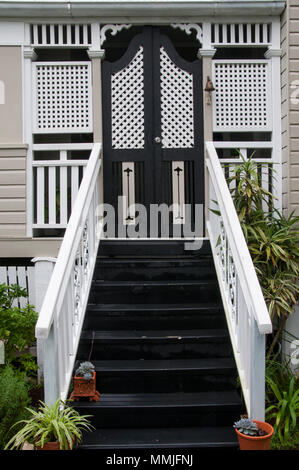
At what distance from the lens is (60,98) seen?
17.3 ft

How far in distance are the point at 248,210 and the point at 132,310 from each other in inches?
62.7

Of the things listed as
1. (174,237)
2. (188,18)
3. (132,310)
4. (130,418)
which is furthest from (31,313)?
(188,18)

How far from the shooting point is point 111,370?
3.65 meters

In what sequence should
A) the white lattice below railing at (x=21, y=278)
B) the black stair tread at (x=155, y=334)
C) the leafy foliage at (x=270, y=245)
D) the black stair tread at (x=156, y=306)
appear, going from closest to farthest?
the black stair tread at (x=155, y=334), the black stair tread at (x=156, y=306), the leafy foliage at (x=270, y=245), the white lattice below railing at (x=21, y=278)

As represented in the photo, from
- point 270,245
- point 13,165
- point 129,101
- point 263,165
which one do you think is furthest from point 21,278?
point 263,165

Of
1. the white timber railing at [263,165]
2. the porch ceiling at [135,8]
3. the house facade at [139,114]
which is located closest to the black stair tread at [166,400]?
the house facade at [139,114]

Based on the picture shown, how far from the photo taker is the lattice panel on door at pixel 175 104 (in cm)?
534

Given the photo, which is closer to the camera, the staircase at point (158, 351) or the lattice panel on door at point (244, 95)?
the staircase at point (158, 351)

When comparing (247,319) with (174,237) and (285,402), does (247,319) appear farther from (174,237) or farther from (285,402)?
(174,237)

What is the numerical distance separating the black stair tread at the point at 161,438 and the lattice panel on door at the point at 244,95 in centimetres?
333

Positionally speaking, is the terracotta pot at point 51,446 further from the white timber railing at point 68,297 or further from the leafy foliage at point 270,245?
the leafy foliage at point 270,245

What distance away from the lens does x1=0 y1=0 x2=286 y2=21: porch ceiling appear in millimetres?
4980

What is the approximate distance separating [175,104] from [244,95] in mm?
796

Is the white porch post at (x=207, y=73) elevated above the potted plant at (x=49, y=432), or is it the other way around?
the white porch post at (x=207, y=73)
